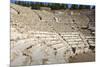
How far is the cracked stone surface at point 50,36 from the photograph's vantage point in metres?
2.68

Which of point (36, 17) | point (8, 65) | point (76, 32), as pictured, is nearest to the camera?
point (8, 65)

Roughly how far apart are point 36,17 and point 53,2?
0.34 meters

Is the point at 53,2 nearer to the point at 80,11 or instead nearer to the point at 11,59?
the point at 80,11

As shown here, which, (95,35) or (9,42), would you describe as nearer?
(9,42)

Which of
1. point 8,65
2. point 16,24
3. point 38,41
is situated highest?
point 16,24

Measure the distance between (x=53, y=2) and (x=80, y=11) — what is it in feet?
1.50

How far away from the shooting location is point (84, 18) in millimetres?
3051

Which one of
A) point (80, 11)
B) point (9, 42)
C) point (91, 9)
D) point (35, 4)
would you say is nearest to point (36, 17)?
point (35, 4)

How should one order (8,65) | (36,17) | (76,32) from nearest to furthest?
1. (8,65)
2. (36,17)
3. (76,32)

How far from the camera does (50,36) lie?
9.36ft

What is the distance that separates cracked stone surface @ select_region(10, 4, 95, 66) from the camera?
2.68 meters

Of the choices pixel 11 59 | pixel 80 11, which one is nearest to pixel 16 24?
pixel 11 59
